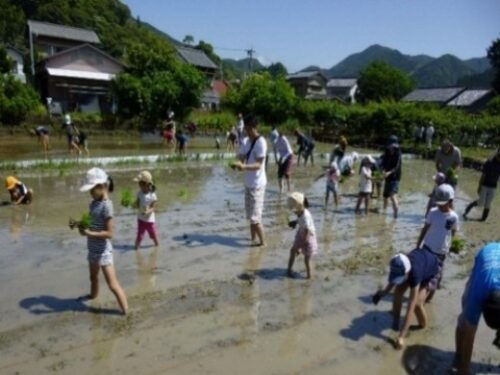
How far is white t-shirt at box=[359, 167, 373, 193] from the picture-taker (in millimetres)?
11500

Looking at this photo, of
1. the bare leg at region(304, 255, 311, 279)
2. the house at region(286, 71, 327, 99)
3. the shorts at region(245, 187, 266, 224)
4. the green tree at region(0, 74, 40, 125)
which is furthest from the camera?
the house at region(286, 71, 327, 99)

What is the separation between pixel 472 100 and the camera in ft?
174

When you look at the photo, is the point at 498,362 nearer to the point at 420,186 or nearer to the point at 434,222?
the point at 434,222

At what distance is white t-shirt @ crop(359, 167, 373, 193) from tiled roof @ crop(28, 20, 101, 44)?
45626 millimetres

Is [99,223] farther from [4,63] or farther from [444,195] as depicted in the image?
[4,63]

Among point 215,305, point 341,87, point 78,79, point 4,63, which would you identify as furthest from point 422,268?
point 341,87

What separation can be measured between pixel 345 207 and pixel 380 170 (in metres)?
1.27

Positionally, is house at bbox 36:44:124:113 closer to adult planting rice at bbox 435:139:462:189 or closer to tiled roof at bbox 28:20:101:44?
tiled roof at bbox 28:20:101:44

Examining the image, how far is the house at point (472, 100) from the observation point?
5175 cm

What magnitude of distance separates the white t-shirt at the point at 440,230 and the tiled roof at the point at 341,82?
79359mm

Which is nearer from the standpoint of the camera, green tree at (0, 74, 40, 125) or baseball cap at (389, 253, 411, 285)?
baseball cap at (389, 253, 411, 285)

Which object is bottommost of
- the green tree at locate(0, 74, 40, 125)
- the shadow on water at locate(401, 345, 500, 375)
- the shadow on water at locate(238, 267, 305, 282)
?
the shadow on water at locate(401, 345, 500, 375)

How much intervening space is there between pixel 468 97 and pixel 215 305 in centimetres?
5481

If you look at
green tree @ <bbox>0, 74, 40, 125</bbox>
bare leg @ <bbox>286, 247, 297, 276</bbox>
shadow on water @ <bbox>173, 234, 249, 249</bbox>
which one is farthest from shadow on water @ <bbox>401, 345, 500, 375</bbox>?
green tree @ <bbox>0, 74, 40, 125</bbox>
